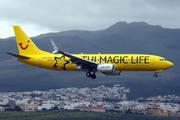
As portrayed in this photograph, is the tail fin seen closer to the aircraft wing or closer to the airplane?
the airplane

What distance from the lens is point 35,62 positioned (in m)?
94.5

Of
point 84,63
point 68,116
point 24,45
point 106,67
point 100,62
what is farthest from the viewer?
point 68,116

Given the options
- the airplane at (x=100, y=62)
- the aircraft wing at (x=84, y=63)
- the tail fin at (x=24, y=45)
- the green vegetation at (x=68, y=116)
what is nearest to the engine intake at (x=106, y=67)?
the airplane at (x=100, y=62)

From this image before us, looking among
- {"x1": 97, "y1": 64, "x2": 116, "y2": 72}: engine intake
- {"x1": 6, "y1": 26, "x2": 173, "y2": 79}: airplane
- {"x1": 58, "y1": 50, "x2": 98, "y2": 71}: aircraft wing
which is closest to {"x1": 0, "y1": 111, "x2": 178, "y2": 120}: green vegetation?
{"x1": 6, "y1": 26, "x2": 173, "y2": 79}: airplane

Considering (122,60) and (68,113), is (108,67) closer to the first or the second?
(122,60)

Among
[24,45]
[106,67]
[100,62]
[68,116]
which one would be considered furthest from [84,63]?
[68,116]

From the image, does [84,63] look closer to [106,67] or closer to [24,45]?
[106,67]

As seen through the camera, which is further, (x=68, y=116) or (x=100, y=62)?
(x=68, y=116)

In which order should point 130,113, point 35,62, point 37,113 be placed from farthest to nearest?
point 130,113, point 37,113, point 35,62

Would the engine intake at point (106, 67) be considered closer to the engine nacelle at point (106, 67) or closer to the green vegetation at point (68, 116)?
the engine nacelle at point (106, 67)

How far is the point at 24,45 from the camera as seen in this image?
97.7 metres

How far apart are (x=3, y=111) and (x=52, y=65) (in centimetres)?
10157

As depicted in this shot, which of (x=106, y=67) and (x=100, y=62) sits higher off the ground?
(x=100, y=62)

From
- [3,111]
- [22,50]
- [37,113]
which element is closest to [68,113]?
[37,113]
